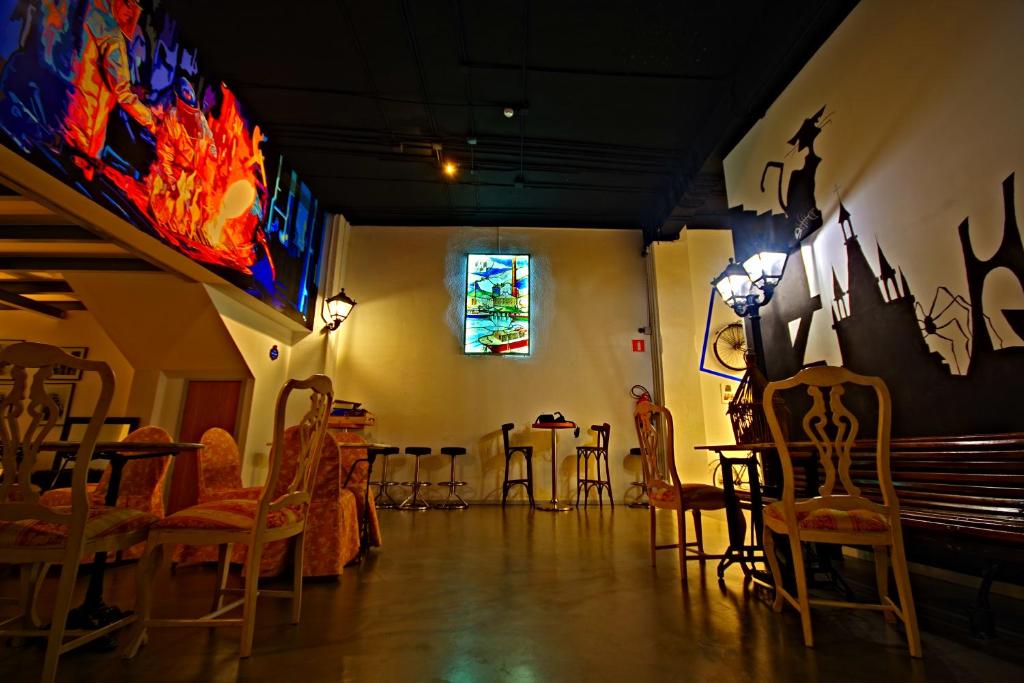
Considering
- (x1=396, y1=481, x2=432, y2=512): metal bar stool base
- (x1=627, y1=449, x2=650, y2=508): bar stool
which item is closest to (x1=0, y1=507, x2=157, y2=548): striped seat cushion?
(x1=396, y1=481, x2=432, y2=512): metal bar stool base

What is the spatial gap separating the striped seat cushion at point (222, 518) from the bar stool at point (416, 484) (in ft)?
13.4

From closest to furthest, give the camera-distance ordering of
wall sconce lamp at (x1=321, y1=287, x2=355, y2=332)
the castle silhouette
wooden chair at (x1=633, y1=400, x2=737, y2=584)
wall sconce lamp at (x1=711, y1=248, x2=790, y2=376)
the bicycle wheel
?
the castle silhouette
wooden chair at (x1=633, y1=400, x2=737, y2=584)
wall sconce lamp at (x1=711, y1=248, x2=790, y2=376)
wall sconce lamp at (x1=321, y1=287, x2=355, y2=332)
the bicycle wheel

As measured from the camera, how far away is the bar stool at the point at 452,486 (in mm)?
5648

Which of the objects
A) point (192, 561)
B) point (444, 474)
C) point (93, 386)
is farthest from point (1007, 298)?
point (93, 386)

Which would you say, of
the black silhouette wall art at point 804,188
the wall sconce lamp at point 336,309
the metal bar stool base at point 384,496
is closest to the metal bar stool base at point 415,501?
the metal bar stool base at point 384,496

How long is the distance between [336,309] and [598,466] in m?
4.35

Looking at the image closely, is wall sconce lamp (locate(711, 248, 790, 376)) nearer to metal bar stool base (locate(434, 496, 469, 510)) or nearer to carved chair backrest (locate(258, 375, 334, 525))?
carved chair backrest (locate(258, 375, 334, 525))

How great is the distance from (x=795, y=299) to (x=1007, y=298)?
1.53m

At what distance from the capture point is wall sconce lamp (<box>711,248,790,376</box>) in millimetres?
3241

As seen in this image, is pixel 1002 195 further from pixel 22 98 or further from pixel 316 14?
pixel 22 98

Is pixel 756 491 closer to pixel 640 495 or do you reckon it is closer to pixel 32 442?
pixel 32 442

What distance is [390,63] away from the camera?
409 centimetres

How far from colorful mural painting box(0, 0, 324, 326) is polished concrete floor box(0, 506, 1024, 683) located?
8.11 feet

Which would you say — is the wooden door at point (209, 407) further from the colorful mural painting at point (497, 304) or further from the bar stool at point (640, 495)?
the bar stool at point (640, 495)
